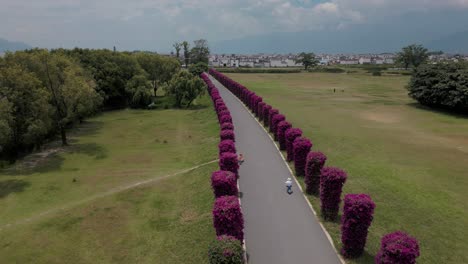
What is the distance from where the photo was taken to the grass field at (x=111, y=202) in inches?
746

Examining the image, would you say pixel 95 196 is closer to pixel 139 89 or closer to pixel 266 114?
pixel 266 114

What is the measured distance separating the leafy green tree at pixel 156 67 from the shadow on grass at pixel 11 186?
52.8 meters

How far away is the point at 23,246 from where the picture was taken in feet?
65.5

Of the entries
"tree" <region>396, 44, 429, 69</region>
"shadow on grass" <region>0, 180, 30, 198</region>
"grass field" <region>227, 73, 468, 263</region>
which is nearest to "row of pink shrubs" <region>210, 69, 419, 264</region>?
"grass field" <region>227, 73, 468, 263</region>

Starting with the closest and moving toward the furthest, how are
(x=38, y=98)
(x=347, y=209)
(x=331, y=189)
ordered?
1. (x=347, y=209)
2. (x=331, y=189)
3. (x=38, y=98)

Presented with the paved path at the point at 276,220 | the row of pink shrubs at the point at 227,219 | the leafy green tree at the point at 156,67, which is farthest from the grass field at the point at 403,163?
the leafy green tree at the point at 156,67

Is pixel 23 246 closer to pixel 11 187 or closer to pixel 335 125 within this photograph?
pixel 11 187

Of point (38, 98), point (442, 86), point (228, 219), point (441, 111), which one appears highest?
point (38, 98)

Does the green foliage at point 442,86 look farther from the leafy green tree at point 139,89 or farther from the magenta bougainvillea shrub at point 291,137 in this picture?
the leafy green tree at point 139,89

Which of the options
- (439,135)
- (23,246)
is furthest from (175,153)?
(439,135)

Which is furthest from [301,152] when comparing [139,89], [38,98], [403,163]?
[139,89]

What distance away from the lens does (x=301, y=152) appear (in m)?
25.3

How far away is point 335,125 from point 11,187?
3734cm

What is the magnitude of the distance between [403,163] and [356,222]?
1716cm
